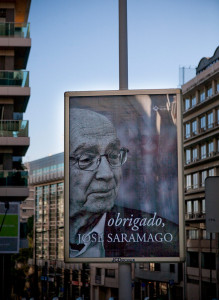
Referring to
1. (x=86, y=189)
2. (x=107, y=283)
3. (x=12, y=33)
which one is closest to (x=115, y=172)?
(x=86, y=189)

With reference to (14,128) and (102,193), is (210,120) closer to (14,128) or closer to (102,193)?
(14,128)

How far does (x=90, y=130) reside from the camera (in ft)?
42.7

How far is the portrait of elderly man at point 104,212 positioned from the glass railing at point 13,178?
107ft

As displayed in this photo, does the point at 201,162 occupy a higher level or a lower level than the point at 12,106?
lower

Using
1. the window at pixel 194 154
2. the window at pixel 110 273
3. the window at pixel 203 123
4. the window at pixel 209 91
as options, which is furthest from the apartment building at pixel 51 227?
the window at pixel 209 91

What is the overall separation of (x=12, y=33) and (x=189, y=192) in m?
42.4

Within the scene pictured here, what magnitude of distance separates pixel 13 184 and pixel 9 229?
22.7ft

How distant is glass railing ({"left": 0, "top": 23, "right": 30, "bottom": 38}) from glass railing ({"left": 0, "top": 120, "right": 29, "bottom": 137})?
648 centimetres

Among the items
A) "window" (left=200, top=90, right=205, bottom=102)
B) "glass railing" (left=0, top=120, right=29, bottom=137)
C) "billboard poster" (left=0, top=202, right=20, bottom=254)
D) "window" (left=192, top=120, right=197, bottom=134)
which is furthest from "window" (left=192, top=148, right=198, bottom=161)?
"billboard poster" (left=0, top=202, right=20, bottom=254)

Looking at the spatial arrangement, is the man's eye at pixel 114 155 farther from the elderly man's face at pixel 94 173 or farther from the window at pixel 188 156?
the window at pixel 188 156

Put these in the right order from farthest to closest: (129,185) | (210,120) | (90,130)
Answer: (210,120) → (90,130) → (129,185)

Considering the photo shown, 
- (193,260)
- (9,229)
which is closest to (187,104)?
(193,260)

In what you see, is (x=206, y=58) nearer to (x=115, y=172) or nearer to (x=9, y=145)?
(x=9, y=145)

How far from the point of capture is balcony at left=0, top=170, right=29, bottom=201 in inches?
1769
